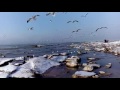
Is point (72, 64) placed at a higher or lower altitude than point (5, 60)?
lower

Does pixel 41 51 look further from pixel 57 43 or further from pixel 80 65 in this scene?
pixel 80 65

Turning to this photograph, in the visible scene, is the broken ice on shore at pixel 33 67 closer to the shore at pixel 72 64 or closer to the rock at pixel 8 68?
the shore at pixel 72 64

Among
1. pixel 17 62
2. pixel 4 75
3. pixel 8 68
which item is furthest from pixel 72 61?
pixel 4 75

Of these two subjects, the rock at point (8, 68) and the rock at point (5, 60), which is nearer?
the rock at point (8, 68)

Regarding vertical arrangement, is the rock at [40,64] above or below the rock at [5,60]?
below

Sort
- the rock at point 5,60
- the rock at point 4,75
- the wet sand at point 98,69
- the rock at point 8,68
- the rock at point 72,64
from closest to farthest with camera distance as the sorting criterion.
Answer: the rock at point 4,75 → the rock at point 8,68 → the wet sand at point 98,69 → the rock at point 5,60 → the rock at point 72,64

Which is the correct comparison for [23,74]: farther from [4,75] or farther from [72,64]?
[72,64]

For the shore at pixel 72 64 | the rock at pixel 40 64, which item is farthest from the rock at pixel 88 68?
the rock at pixel 40 64

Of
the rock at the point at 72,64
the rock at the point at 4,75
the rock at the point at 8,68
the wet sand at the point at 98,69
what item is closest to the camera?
the rock at the point at 4,75

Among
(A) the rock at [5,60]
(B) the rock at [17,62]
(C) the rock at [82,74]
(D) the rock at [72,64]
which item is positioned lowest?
(C) the rock at [82,74]

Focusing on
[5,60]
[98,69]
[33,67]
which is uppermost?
[5,60]

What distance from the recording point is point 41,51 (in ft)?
12.2
